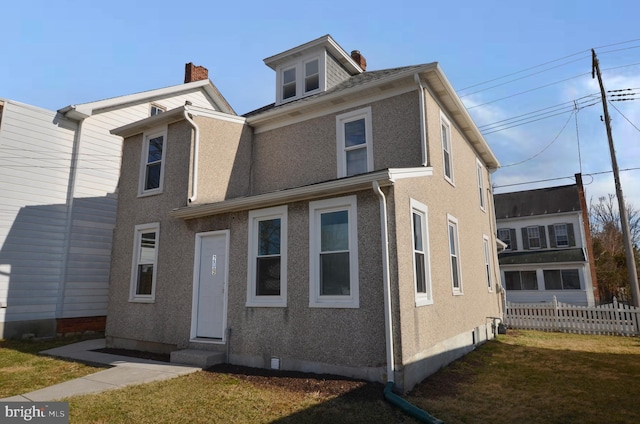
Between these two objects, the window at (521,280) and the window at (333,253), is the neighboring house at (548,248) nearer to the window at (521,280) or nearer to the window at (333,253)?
the window at (521,280)

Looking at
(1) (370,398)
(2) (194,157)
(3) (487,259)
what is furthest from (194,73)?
(1) (370,398)

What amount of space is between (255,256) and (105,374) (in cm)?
328

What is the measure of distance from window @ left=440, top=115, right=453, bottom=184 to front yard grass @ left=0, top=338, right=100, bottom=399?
8821 mm

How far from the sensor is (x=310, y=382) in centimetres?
612

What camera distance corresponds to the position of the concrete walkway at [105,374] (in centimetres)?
559

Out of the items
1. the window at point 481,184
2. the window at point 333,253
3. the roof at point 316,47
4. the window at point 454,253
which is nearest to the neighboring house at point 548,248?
the window at point 481,184

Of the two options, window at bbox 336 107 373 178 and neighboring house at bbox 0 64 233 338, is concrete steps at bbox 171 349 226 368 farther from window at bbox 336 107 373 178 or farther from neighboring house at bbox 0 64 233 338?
neighboring house at bbox 0 64 233 338

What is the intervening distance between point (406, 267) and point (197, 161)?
18.8ft

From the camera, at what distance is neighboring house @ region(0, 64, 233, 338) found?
436 inches

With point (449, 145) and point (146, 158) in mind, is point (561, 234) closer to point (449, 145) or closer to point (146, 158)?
point (449, 145)

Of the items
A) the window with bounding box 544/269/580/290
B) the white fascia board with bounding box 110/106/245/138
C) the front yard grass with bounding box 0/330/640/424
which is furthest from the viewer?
the window with bounding box 544/269/580/290

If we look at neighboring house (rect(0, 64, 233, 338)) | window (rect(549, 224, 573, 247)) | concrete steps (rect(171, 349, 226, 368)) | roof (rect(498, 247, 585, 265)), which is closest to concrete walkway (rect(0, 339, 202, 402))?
concrete steps (rect(171, 349, 226, 368))

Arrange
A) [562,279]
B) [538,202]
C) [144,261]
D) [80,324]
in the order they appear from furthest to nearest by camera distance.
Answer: [538,202] → [562,279] → [80,324] → [144,261]

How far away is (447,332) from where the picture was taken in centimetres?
802
